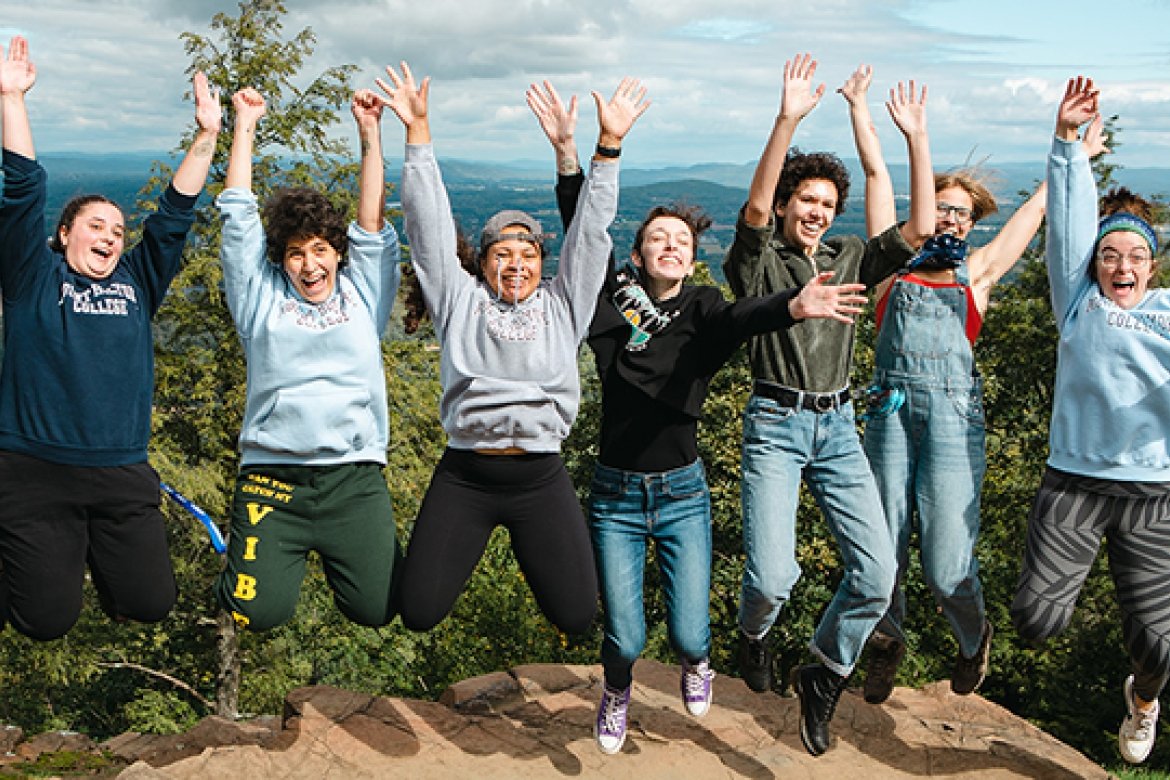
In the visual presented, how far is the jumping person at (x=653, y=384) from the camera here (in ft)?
16.6

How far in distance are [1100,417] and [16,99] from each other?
5.00 meters

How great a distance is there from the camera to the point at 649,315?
16.9 ft

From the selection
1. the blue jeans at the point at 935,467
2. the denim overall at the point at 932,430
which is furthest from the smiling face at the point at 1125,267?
the blue jeans at the point at 935,467

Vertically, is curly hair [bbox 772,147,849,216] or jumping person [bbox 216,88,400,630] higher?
curly hair [bbox 772,147,849,216]

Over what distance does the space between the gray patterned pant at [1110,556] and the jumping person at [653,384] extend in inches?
57.0

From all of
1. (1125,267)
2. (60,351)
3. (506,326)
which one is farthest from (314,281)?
(1125,267)

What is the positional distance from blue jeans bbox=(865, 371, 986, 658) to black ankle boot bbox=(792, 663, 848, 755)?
0.76 meters

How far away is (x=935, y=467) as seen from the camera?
540 cm

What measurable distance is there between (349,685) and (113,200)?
69.7 feet

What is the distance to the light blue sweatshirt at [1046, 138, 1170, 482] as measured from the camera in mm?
5055

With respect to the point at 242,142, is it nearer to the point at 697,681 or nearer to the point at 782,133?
the point at 782,133

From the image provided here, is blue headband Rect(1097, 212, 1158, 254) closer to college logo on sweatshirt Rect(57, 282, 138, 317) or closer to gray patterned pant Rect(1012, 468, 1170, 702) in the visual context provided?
gray patterned pant Rect(1012, 468, 1170, 702)

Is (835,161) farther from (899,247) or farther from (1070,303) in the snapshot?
(1070,303)

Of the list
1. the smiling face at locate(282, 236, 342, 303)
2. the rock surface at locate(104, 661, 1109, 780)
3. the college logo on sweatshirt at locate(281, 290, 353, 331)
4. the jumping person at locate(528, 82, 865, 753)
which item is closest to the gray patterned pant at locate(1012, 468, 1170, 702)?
the jumping person at locate(528, 82, 865, 753)
